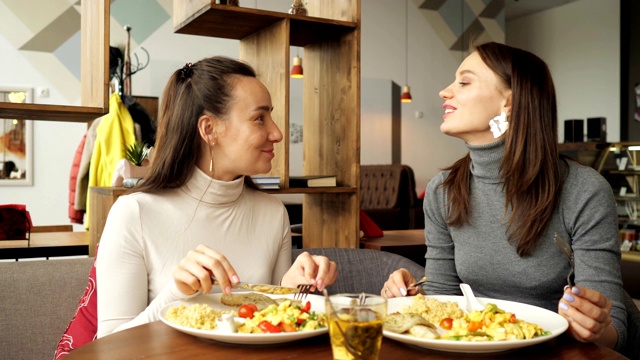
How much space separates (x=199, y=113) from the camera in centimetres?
187

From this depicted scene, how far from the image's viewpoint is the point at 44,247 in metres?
3.26

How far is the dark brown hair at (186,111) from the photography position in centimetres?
179

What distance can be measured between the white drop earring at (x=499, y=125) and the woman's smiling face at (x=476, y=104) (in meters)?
0.01

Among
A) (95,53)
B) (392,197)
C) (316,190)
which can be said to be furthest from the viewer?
(392,197)

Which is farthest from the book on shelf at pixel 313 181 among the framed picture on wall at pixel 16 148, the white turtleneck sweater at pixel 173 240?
the framed picture on wall at pixel 16 148

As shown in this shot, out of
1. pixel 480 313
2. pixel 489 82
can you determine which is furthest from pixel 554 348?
pixel 489 82

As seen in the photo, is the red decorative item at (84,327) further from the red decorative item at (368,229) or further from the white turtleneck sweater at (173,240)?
the red decorative item at (368,229)

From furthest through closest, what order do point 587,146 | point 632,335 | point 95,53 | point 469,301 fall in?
1. point 587,146
2. point 95,53
3. point 632,335
4. point 469,301

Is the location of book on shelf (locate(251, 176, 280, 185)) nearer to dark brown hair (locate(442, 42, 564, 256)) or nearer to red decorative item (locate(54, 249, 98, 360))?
dark brown hair (locate(442, 42, 564, 256))

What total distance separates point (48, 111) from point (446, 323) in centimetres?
175

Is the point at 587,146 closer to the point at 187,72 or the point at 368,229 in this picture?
the point at 368,229

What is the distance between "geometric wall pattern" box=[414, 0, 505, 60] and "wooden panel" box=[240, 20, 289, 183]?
7.87 m

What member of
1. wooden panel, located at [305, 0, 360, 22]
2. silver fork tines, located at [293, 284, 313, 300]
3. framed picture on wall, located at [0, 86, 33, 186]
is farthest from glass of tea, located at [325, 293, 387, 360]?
framed picture on wall, located at [0, 86, 33, 186]

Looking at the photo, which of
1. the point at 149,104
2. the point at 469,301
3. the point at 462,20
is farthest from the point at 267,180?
the point at 462,20
